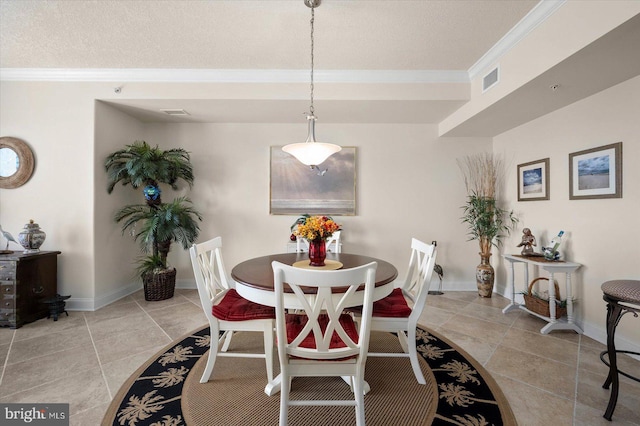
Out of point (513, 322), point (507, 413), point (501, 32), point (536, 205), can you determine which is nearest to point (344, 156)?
point (501, 32)

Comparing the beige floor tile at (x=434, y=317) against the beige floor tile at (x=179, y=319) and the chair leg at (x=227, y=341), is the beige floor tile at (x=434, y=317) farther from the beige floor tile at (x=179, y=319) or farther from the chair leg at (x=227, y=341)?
the beige floor tile at (x=179, y=319)

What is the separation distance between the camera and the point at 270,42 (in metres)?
2.55

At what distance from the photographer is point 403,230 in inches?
158

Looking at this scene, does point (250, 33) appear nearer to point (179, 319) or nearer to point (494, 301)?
point (179, 319)

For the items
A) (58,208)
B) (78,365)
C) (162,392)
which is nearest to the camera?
(162,392)

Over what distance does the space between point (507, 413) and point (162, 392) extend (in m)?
2.15

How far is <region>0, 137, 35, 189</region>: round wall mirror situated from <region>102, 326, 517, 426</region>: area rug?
2860 millimetres

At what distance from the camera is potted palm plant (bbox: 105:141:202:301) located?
3.26 meters

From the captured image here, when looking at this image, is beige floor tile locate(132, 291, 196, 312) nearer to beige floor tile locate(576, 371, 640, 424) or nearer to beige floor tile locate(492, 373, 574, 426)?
beige floor tile locate(492, 373, 574, 426)

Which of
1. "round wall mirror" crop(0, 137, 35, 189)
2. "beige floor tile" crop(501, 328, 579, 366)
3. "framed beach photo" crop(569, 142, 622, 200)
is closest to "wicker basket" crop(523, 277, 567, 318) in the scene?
"beige floor tile" crop(501, 328, 579, 366)

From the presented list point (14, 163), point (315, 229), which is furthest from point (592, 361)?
point (14, 163)

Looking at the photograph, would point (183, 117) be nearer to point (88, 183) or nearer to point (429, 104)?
point (88, 183)

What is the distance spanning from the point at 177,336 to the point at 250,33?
115 inches

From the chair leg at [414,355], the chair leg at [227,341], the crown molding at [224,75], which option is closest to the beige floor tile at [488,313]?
the chair leg at [414,355]
